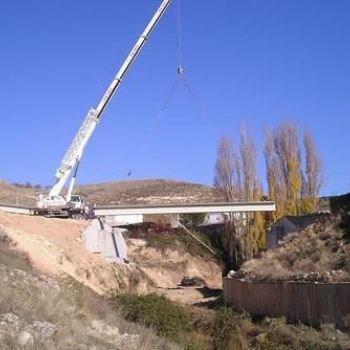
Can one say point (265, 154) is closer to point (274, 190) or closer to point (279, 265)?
point (274, 190)

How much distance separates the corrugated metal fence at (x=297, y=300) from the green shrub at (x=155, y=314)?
16.5 ft

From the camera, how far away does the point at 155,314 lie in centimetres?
2455

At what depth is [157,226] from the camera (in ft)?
261

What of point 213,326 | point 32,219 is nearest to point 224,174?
point 32,219

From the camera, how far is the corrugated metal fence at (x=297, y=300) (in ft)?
79.8

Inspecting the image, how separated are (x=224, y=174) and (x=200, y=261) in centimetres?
1160

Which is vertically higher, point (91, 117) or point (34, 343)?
point (91, 117)

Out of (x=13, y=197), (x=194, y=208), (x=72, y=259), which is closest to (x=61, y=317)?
(x=72, y=259)

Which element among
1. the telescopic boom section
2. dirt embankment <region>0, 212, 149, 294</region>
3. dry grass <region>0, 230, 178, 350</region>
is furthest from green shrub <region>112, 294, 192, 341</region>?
the telescopic boom section

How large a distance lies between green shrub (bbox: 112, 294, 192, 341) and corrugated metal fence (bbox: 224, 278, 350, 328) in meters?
5.02

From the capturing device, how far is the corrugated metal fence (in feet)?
79.8

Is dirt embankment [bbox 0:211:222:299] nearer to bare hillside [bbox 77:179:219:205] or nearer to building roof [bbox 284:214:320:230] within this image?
building roof [bbox 284:214:320:230]

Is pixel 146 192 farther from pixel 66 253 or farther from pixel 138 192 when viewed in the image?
pixel 66 253

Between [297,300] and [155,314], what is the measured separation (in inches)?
275
